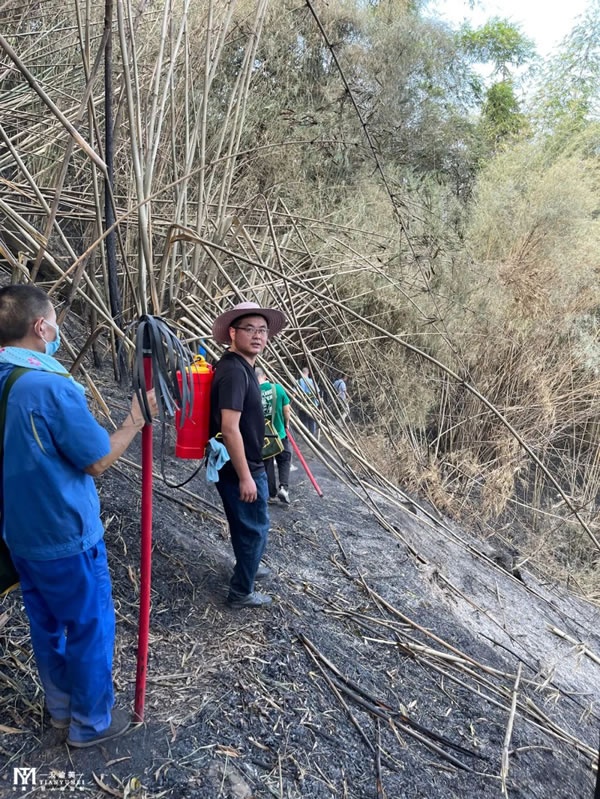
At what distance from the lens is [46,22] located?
4285 mm

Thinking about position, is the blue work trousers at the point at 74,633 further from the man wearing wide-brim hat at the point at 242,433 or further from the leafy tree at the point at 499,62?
the leafy tree at the point at 499,62

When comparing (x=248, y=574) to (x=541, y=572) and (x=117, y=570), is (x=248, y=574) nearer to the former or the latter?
(x=117, y=570)

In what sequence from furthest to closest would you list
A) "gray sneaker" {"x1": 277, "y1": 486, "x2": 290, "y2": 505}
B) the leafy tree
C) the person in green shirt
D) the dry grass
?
the leafy tree → the dry grass → "gray sneaker" {"x1": 277, "y1": 486, "x2": 290, "y2": 505} → the person in green shirt

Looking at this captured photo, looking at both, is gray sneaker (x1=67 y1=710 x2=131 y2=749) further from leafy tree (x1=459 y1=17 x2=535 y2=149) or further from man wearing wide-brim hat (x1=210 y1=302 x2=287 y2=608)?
leafy tree (x1=459 y1=17 x2=535 y2=149)

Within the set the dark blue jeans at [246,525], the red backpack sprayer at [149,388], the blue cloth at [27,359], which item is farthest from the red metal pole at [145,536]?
the dark blue jeans at [246,525]

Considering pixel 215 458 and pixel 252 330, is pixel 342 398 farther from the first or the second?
pixel 215 458

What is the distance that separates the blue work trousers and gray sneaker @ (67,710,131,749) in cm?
2

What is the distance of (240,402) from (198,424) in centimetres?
20

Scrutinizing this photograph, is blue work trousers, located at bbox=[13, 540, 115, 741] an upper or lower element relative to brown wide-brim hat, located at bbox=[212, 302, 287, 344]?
lower

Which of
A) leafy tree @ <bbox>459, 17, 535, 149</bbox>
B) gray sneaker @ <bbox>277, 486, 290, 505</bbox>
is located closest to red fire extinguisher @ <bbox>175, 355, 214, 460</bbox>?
gray sneaker @ <bbox>277, 486, 290, 505</bbox>

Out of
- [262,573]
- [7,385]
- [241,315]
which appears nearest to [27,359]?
[7,385]

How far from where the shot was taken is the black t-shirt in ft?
7.90

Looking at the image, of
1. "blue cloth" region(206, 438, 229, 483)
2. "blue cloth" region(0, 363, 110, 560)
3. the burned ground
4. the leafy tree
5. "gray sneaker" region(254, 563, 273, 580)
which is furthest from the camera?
the leafy tree

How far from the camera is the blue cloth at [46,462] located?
59.4 inches
